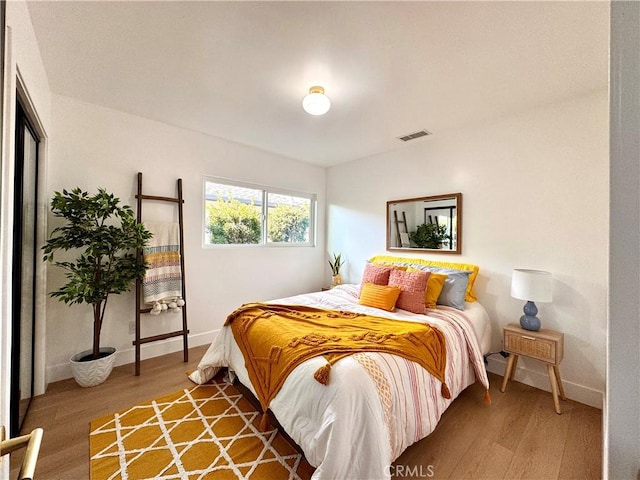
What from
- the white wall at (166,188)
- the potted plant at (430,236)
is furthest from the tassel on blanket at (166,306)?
the potted plant at (430,236)

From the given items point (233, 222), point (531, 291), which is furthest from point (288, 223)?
point (531, 291)

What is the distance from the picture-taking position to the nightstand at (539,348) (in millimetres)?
2096

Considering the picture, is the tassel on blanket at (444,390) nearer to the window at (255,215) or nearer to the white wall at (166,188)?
the white wall at (166,188)

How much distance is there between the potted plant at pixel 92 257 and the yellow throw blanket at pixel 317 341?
4.03 feet

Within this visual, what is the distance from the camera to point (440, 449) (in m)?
1.67

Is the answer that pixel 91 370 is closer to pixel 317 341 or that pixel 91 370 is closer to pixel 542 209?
pixel 317 341

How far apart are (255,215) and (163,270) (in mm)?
1394

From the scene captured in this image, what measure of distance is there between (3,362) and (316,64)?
236 centimetres

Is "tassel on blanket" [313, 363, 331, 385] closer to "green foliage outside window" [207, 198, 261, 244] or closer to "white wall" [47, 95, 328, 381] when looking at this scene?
"white wall" [47, 95, 328, 381]

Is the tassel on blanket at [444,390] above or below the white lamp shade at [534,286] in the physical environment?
below

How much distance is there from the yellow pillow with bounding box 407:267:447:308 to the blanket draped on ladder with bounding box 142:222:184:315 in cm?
259

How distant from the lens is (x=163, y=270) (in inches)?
112

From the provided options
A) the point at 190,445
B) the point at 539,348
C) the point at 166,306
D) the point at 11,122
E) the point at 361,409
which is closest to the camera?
the point at 11,122

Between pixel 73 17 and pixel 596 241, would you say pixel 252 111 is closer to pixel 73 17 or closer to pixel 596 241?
pixel 73 17
